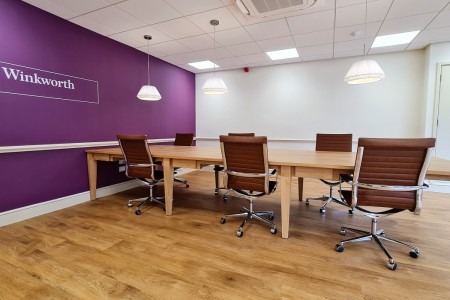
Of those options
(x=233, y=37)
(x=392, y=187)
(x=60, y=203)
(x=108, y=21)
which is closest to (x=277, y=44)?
(x=233, y=37)

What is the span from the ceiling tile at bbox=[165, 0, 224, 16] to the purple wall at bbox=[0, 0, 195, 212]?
156cm

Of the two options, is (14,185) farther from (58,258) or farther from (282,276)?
(282,276)

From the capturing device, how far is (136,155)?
2877 millimetres

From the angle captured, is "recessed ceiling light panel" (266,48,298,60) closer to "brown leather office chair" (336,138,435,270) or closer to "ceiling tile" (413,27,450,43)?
"ceiling tile" (413,27,450,43)

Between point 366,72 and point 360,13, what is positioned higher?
point 360,13

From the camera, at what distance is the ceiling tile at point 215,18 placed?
2.85 metres

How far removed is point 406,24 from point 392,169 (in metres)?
2.66

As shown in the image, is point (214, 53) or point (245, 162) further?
point (214, 53)

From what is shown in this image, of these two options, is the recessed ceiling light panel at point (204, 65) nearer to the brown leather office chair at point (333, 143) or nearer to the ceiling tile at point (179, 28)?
the ceiling tile at point (179, 28)

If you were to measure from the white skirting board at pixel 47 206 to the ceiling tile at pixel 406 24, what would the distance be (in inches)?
187

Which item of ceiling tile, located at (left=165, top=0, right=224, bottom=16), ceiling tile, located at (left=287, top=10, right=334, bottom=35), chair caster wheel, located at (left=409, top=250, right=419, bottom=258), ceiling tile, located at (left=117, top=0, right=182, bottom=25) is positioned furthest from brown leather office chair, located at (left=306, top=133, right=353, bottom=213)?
ceiling tile, located at (left=117, top=0, right=182, bottom=25)

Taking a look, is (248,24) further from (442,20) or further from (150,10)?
(442,20)

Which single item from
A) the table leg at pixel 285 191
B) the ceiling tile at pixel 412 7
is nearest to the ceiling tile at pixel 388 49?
the ceiling tile at pixel 412 7

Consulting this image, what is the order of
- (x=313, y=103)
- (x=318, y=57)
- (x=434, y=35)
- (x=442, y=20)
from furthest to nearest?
(x=313, y=103) < (x=318, y=57) < (x=434, y=35) < (x=442, y=20)
